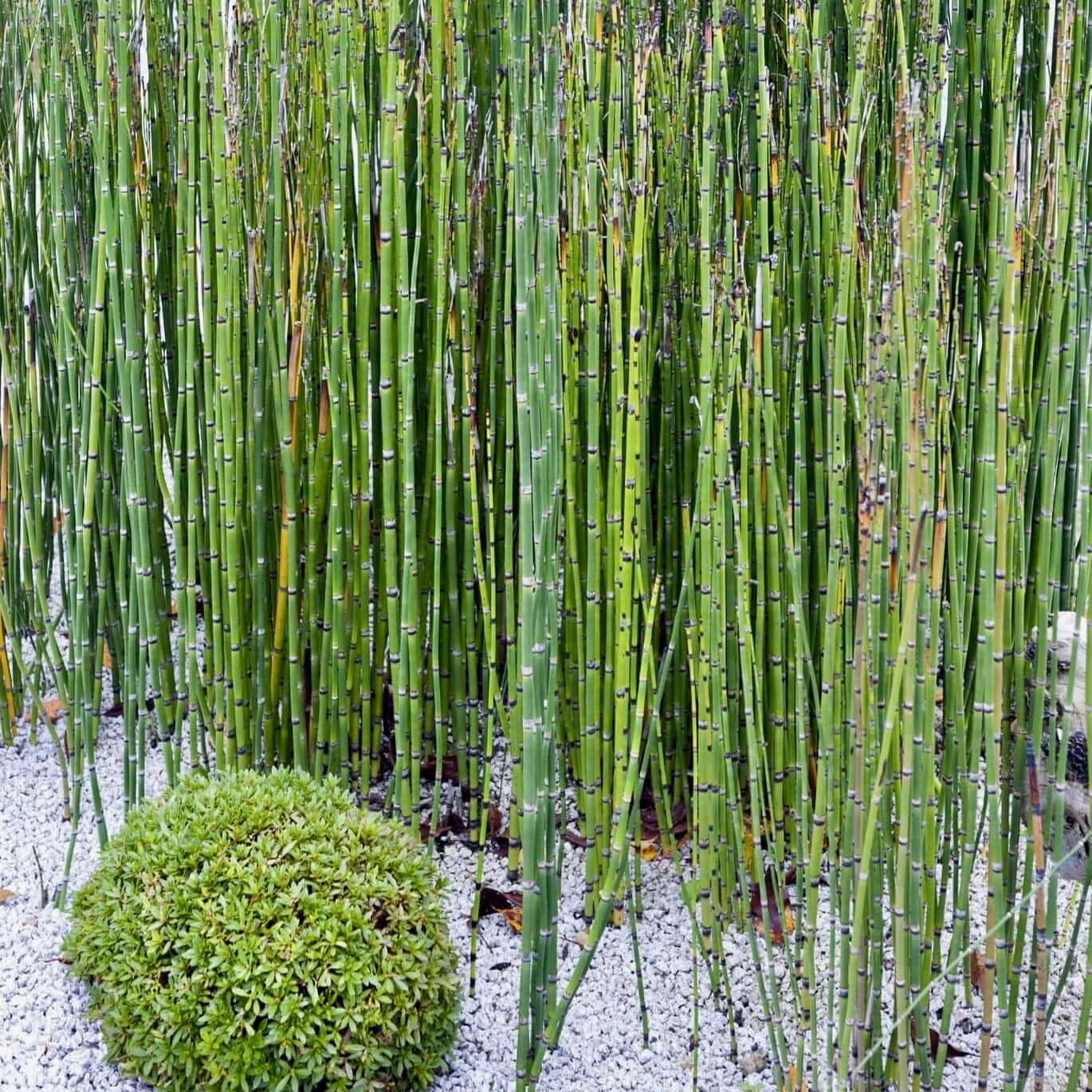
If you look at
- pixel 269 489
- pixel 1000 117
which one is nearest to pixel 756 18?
pixel 1000 117

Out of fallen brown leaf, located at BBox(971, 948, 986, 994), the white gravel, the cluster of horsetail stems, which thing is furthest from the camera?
fallen brown leaf, located at BBox(971, 948, 986, 994)

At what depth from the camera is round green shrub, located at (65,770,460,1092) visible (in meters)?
1.37

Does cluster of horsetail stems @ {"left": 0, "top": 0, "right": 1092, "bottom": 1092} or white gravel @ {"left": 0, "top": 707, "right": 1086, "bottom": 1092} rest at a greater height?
cluster of horsetail stems @ {"left": 0, "top": 0, "right": 1092, "bottom": 1092}

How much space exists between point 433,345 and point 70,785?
926 millimetres

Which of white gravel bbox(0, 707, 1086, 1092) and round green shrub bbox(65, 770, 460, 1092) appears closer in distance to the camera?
round green shrub bbox(65, 770, 460, 1092)

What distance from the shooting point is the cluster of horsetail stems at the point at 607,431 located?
4.31 feet

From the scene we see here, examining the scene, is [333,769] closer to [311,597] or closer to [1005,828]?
[311,597]

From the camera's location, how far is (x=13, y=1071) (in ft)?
5.00

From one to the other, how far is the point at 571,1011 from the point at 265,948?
44cm

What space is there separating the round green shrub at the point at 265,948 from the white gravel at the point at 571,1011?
0.08 m

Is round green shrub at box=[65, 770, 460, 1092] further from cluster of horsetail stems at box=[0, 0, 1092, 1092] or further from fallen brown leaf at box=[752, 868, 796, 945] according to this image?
fallen brown leaf at box=[752, 868, 796, 945]

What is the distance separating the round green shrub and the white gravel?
8cm

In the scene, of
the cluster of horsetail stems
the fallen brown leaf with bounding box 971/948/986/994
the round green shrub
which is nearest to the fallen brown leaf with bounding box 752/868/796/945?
the cluster of horsetail stems

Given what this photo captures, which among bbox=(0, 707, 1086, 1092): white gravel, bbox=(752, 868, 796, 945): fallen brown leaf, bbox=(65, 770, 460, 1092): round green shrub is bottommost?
bbox=(0, 707, 1086, 1092): white gravel
